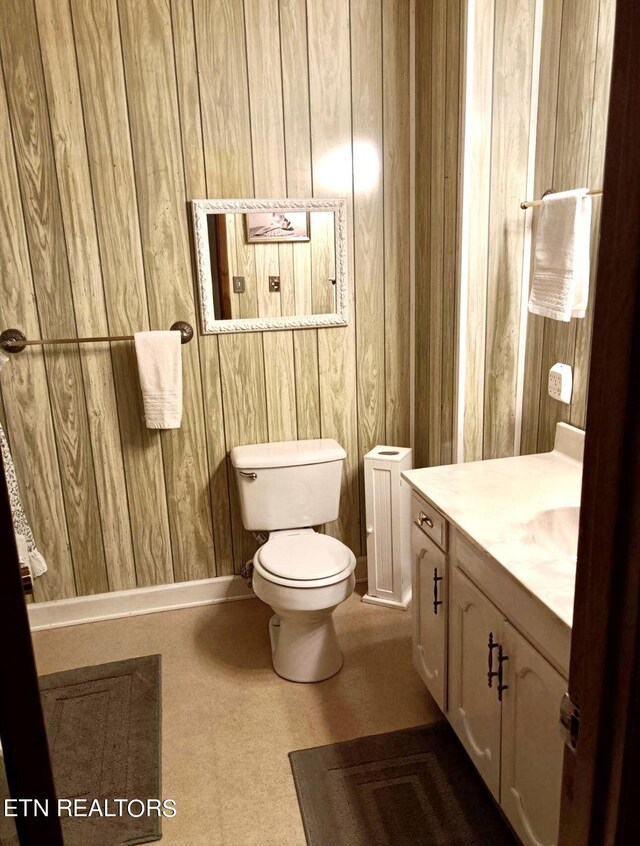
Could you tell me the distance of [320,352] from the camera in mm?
2848

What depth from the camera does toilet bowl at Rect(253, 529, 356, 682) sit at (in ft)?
7.58

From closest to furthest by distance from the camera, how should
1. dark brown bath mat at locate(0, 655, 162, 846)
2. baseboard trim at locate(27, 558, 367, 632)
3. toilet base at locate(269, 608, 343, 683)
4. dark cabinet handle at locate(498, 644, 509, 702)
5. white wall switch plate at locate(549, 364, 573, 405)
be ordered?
dark cabinet handle at locate(498, 644, 509, 702), dark brown bath mat at locate(0, 655, 162, 846), white wall switch plate at locate(549, 364, 573, 405), toilet base at locate(269, 608, 343, 683), baseboard trim at locate(27, 558, 367, 632)

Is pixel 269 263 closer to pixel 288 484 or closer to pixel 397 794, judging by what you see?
pixel 288 484

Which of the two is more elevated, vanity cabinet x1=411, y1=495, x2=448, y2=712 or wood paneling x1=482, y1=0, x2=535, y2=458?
wood paneling x1=482, y1=0, x2=535, y2=458

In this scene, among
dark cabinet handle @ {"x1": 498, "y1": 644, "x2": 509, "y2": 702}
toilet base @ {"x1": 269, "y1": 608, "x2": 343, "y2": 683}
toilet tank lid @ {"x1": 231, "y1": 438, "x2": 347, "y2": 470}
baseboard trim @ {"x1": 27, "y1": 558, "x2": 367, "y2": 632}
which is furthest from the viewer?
baseboard trim @ {"x1": 27, "y1": 558, "x2": 367, "y2": 632}

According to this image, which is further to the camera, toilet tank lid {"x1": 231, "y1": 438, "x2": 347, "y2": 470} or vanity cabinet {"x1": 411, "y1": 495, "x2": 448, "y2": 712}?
toilet tank lid {"x1": 231, "y1": 438, "x2": 347, "y2": 470}

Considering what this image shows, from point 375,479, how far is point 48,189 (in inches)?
65.5

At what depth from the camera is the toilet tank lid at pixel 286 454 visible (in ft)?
8.77

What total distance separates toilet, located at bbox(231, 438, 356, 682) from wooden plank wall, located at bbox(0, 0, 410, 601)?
0.21 meters

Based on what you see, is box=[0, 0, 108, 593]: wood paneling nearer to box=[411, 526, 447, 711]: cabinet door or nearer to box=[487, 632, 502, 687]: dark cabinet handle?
box=[411, 526, 447, 711]: cabinet door

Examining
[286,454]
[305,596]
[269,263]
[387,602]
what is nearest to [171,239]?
[269,263]

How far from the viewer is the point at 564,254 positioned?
6.43 feet

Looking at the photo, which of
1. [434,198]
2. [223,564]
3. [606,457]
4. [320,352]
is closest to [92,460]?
[223,564]

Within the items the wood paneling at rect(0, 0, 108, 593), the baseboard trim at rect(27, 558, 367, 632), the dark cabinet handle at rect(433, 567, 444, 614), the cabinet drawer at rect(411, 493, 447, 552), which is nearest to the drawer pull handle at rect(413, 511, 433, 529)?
the cabinet drawer at rect(411, 493, 447, 552)
